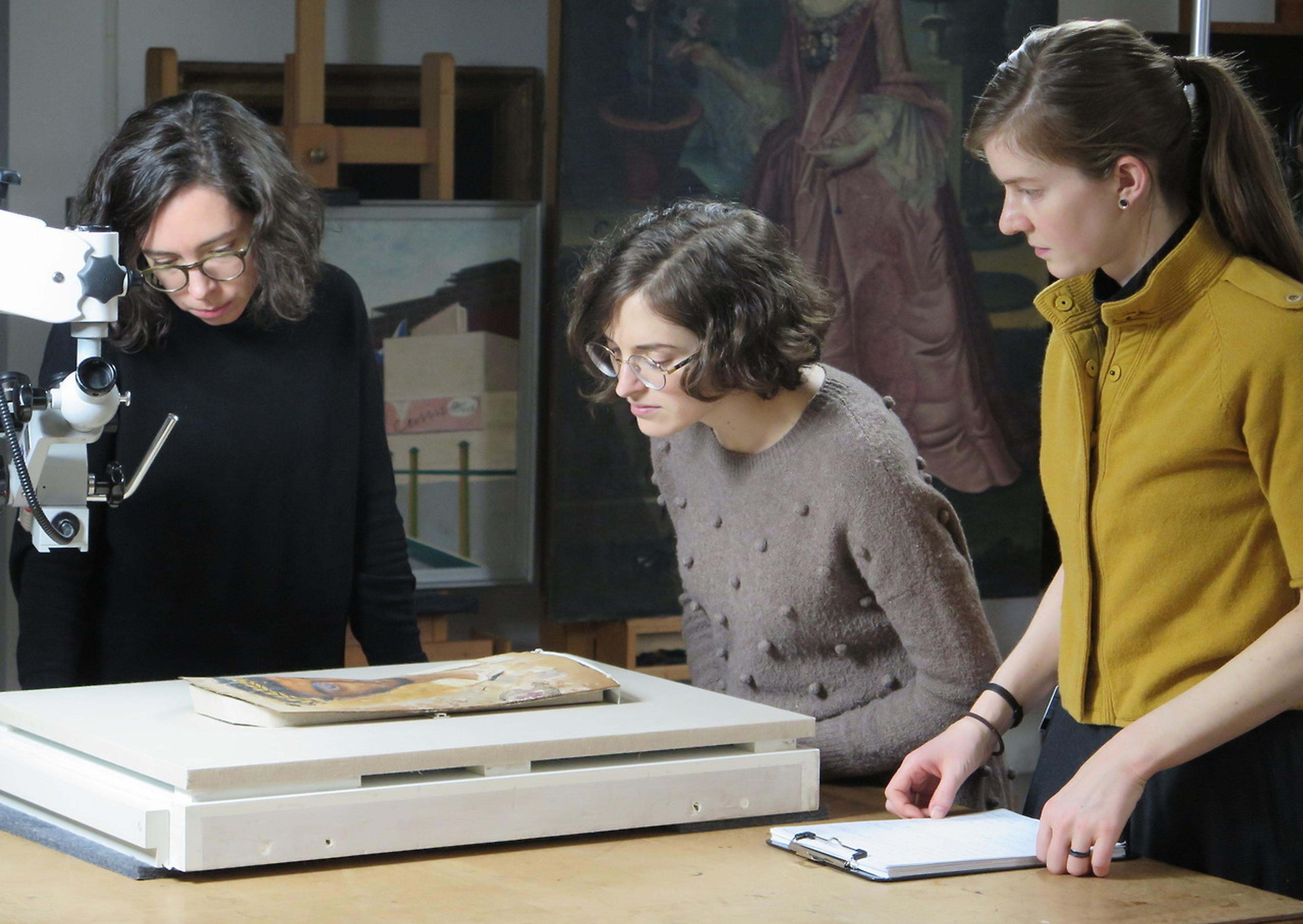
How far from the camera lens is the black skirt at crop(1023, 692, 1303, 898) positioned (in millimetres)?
1351

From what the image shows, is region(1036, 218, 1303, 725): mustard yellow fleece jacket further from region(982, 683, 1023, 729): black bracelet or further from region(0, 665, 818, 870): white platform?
region(0, 665, 818, 870): white platform

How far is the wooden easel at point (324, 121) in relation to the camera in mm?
3201

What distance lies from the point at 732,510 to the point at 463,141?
209 centimetres

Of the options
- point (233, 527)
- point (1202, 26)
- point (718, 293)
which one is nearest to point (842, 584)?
point (718, 293)

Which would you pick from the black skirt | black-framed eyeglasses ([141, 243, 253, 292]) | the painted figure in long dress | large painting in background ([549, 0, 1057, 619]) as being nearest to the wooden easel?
large painting in background ([549, 0, 1057, 619])

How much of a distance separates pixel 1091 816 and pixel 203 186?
1136 millimetres

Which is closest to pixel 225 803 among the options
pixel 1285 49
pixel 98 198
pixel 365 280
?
pixel 98 198

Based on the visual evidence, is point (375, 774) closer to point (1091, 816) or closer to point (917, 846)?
point (917, 846)

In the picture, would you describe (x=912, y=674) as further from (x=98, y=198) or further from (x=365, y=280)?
(x=365, y=280)

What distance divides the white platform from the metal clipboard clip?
0.09 m

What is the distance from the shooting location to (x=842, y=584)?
1642 mm

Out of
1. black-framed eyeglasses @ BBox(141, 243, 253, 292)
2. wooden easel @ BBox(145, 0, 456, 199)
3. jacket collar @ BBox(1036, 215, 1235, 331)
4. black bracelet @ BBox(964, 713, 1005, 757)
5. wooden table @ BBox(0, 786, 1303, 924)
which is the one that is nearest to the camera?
wooden table @ BBox(0, 786, 1303, 924)

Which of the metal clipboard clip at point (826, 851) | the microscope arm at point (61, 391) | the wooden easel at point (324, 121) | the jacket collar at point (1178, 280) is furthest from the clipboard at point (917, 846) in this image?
the wooden easel at point (324, 121)

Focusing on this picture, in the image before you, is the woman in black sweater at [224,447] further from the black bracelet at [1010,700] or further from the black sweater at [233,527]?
the black bracelet at [1010,700]
